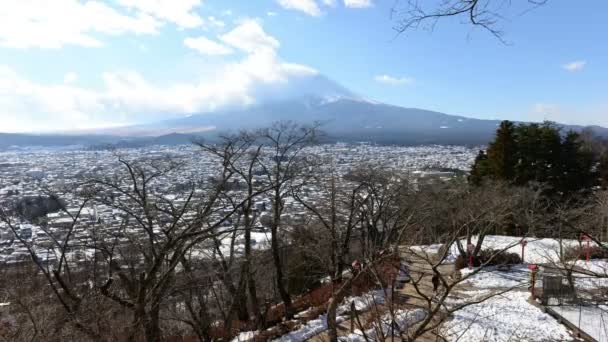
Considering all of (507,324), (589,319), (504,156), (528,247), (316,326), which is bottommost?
(528,247)

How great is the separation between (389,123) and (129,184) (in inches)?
7329

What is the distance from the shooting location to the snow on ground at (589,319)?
28.8ft

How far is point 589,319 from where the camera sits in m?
9.87

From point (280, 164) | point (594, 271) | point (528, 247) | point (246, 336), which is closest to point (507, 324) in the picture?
point (594, 271)

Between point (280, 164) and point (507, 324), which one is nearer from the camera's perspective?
point (507, 324)

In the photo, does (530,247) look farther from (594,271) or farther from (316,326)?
(316,326)

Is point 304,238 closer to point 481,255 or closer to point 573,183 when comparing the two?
point 481,255

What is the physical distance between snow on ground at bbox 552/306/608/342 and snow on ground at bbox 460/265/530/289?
2.68 m

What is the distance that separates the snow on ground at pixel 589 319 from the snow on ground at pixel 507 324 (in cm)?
35

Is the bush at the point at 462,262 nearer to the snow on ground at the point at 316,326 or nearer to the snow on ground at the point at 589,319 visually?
the snow on ground at the point at 589,319

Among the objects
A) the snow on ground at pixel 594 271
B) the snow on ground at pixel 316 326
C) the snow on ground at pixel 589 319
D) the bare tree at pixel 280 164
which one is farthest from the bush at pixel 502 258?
the bare tree at pixel 280 164

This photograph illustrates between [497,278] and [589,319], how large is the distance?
4.60 metres

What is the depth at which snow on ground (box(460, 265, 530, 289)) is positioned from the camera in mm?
13695

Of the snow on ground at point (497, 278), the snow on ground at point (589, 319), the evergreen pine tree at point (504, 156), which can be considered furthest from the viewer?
the evergreen pine tree at point (504, 156)
